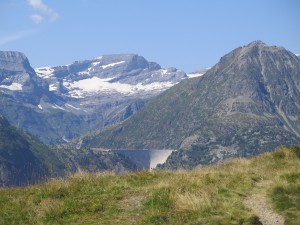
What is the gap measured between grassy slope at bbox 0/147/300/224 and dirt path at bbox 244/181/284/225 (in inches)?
12.6

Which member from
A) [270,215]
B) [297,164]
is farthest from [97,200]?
[297,164]

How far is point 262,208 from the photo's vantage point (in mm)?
17750

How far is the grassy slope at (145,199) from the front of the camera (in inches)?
627

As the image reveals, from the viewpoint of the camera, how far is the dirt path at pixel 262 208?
16.1 m

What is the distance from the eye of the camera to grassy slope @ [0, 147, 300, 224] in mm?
15922

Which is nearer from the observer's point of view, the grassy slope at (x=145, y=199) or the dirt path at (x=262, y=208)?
the grassy slope at (x=145, y=199)

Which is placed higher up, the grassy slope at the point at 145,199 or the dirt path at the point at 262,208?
the grassy slope at the point at 145,199

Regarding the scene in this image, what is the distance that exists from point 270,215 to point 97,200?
7134 mm

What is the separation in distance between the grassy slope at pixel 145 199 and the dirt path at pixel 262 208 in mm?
320

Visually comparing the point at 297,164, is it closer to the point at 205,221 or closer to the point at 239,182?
the point at 239,182

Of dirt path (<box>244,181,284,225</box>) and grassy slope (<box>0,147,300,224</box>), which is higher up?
grassy slope (<box>0,147,300,224</box>)

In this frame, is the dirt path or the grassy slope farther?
the dirt path

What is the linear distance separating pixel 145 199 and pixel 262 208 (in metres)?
4.94

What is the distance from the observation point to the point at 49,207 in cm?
1692
